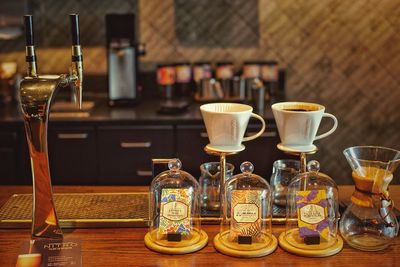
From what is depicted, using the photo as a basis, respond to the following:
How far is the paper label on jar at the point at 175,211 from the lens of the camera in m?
1.82

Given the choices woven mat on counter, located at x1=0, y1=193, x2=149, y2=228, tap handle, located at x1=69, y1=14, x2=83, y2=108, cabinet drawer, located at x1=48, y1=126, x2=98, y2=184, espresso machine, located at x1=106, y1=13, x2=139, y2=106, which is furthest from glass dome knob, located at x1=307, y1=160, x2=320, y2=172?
Answer: espresso machine, located at x1=106, y1=13, x2=139, y2=106

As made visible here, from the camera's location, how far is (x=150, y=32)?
4.32 metres

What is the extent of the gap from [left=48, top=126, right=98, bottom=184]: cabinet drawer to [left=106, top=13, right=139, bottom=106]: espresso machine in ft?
1.35

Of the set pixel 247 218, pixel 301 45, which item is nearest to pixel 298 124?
pixel 247 218

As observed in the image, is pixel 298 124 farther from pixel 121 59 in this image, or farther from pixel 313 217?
pixel 121 59

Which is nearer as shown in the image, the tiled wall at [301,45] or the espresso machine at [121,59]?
the espresso machine at [121,59]

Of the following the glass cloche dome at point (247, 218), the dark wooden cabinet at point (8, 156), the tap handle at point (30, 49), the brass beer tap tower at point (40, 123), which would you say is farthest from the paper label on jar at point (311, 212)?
the dark wooden cabinet at point (8, 156)

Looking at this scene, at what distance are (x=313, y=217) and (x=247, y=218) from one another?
0.21m

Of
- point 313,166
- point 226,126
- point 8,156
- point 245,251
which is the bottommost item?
point 8,156

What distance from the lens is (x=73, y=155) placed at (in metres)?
3.65

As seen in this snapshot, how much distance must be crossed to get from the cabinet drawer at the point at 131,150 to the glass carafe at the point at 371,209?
1.95 m

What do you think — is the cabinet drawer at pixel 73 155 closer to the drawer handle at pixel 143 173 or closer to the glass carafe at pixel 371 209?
Answer: the drawer handle at pixel 143 173

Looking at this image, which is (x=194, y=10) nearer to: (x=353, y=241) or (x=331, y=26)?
(x=331, y=26)

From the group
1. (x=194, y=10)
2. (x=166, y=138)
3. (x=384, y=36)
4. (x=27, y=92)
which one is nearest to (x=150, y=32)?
(x=194, y=10)
